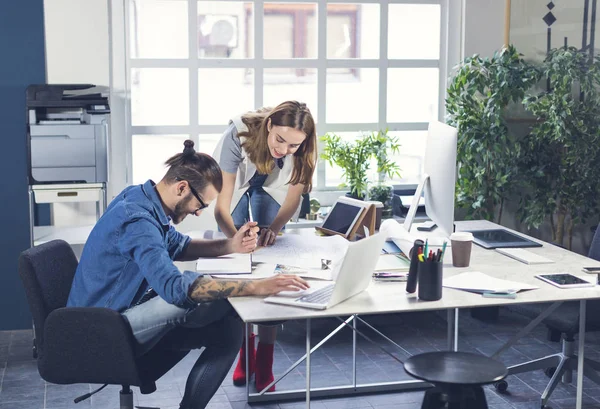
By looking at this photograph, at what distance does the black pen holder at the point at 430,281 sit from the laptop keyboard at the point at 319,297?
0.31m

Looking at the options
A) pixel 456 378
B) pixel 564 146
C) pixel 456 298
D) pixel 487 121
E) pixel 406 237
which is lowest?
pixel 456 378

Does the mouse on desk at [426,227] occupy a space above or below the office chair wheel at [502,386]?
above

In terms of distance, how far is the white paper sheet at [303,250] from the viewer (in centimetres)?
329

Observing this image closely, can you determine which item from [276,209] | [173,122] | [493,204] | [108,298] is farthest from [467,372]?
[173,122]

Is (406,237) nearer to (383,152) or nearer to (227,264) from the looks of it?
(227,264)

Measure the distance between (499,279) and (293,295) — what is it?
80 centimetres

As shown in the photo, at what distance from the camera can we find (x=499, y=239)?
3.81 metres

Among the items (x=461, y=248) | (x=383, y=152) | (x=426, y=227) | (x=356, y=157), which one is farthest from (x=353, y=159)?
(x=461, y=248)

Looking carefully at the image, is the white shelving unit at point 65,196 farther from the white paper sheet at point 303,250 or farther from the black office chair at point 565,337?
the black office chair at point 565,337

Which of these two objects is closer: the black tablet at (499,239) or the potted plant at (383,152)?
the black tablet at (499,239)

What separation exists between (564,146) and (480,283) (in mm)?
2273

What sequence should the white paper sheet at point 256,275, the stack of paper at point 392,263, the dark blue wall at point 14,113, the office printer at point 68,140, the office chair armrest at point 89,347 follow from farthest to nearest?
the dark blue wall at point 14,113 < the office printer at point 68,140 < the stack of paper at point 392,263 < the white paper sheet at point 256,275 < the office chair armrest at point 89,347

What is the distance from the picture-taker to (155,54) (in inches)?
197

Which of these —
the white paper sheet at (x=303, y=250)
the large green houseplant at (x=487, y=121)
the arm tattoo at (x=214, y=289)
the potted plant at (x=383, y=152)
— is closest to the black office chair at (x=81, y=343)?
the arm tattoo at (x=214, y=289)
